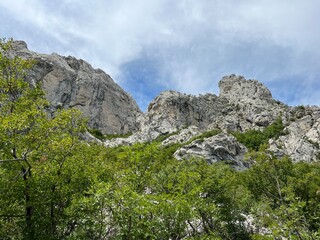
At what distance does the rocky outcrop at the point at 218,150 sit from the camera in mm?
76319

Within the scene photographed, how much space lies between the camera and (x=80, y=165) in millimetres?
17000

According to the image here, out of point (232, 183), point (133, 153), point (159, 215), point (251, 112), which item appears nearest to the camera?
point (159, 215)

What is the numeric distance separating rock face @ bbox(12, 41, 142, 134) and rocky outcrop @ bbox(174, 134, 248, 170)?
184ft

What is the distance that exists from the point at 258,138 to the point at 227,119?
29.0 meters

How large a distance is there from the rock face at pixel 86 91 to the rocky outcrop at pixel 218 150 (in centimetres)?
5603

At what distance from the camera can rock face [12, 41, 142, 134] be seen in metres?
125

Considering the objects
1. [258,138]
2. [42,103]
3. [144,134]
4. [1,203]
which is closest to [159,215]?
[1,203]

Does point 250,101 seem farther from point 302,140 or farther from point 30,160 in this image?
point 30,160

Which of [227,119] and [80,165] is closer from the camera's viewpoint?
[80,165]

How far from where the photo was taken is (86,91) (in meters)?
137

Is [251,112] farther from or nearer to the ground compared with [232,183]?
farther from the ground

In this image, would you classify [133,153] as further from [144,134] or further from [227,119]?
[227,119]

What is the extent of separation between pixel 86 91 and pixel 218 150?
254 ft

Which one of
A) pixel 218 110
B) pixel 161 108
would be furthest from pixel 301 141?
pixel 218 110
